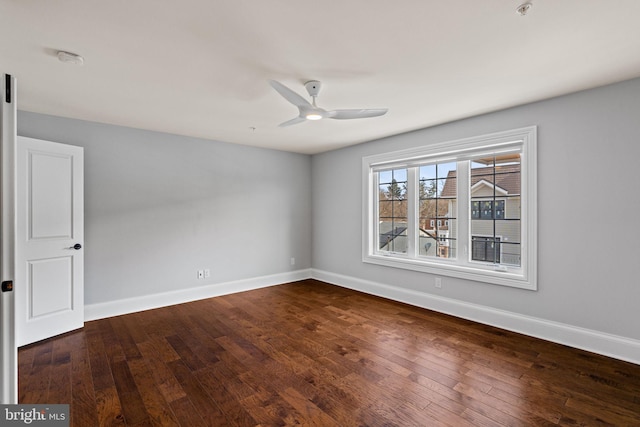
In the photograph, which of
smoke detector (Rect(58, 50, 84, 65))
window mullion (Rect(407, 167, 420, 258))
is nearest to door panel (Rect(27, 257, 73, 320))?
smoke detector (Rect(58, 50, 84, 65))

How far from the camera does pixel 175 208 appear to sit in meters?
4.31

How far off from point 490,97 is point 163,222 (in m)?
4.31

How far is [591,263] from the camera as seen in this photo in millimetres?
2764

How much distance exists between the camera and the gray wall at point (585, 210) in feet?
8.46

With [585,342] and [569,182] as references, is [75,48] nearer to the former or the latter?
[569,182]

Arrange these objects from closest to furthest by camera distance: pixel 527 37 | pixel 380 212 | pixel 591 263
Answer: pixel 527 37 < pixel 591 263 < pixel 380 212

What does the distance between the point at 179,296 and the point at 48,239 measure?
1693 mm

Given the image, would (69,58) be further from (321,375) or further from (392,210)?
(392,210)

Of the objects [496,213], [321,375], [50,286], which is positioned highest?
[496,213]

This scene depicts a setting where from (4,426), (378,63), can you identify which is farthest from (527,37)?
(4,426)

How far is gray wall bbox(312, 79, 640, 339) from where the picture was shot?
2578mm

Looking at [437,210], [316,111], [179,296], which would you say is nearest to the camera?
[316,111]

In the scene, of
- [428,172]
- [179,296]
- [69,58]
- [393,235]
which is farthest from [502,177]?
[179,296]

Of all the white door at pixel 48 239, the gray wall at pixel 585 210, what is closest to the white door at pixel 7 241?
the white door at pixel 48 239
